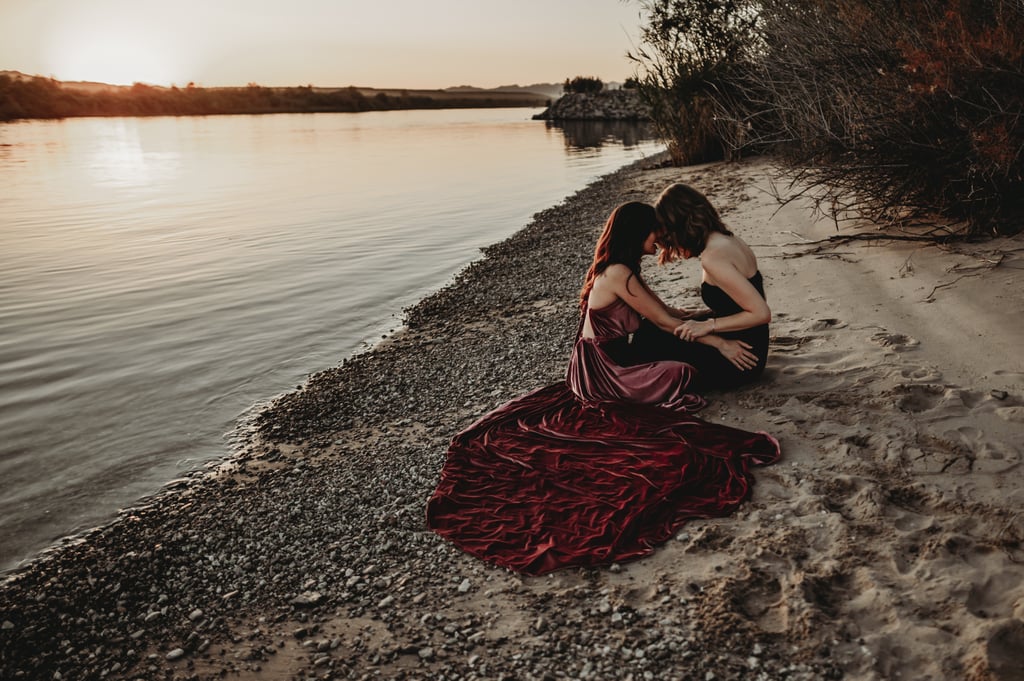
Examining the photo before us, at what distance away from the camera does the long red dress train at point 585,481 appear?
4102 millimetres

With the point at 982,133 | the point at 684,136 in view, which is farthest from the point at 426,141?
the point at 982,133

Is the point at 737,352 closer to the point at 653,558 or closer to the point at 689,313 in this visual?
the point at 689,313

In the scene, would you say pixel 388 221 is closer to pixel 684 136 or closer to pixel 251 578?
pixel 684 136

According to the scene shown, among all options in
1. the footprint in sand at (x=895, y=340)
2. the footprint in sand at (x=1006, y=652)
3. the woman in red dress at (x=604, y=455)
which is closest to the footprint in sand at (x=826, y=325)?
the footprint in sand at (x=895, y=340)

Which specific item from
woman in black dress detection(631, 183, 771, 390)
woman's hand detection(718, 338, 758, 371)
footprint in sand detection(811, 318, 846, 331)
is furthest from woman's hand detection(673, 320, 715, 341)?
footprint in sand detection(811, 318, 846, 331)

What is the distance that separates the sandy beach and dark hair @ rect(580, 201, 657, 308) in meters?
1.32

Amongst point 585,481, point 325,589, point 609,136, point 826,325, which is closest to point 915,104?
point 826,325

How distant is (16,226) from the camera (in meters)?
18.2

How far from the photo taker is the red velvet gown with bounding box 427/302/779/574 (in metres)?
4.14

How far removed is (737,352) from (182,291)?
10123 mm

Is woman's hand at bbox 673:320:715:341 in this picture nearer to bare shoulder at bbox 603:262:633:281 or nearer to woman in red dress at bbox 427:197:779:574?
woman in red dress at bbox 427:197:779:574

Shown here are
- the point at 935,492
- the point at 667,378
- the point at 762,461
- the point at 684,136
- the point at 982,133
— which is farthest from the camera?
the point at 684,136

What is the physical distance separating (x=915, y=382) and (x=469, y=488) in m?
3.36

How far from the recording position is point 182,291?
1225 centimetres
